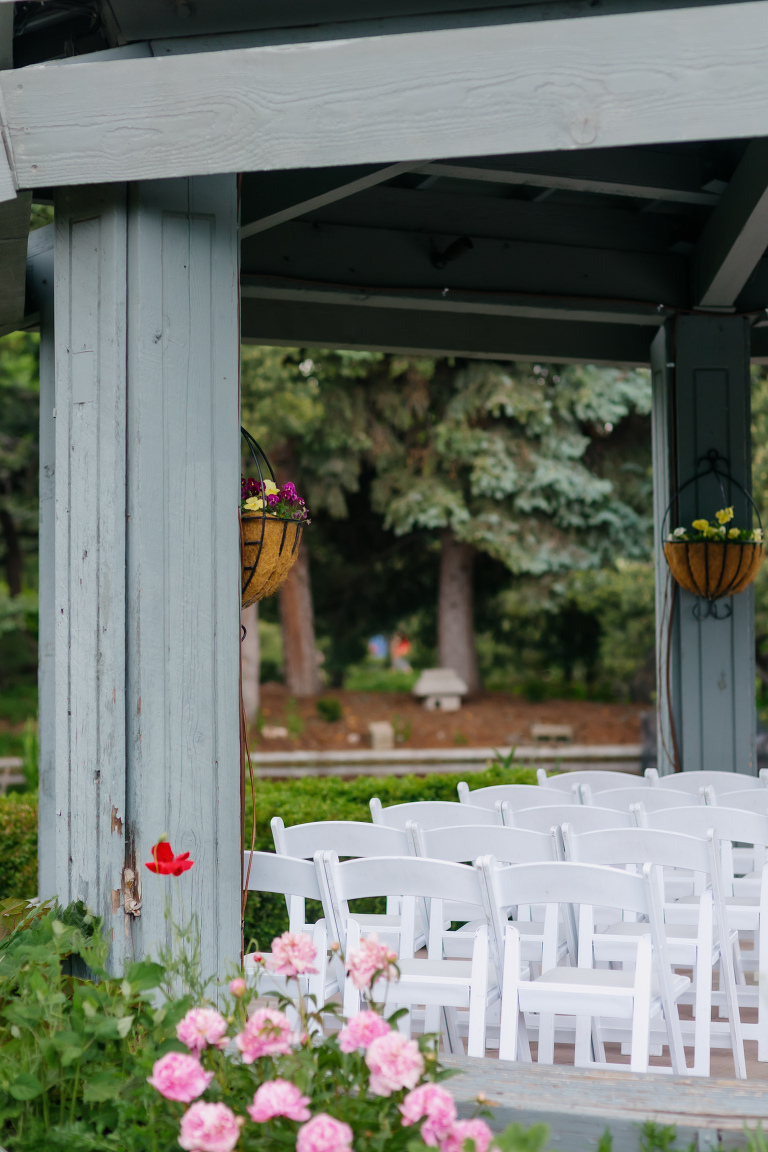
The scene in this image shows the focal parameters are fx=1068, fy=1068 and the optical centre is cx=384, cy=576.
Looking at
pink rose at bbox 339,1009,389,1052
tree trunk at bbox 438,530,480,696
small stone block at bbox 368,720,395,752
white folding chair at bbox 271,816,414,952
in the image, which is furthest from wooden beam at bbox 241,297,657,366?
tree trunk at bbox 438,530,480,696

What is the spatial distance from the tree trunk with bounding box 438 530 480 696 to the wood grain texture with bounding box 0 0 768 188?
12.5 metres

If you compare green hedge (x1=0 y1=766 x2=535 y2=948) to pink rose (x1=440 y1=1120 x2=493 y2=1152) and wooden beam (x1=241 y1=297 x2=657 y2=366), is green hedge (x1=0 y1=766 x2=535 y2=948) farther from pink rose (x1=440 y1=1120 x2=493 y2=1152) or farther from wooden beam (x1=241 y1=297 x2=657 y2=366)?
pink rose (x1=440 y1=1120 x2=493 y2=1152)

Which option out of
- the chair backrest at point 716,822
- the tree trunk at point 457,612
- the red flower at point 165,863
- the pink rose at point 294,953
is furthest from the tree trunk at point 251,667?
the pink rose at point 294,953

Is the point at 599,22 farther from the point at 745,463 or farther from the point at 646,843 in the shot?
the point at 745,463

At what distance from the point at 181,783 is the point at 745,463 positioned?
380 centimetres

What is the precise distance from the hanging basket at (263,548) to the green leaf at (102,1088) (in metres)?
1.12

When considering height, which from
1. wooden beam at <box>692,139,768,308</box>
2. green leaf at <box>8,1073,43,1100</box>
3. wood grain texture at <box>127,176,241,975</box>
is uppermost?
wooden beam at <box>692,139,768,308</box>

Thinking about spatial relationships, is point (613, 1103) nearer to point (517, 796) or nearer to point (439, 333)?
point (517, 796)

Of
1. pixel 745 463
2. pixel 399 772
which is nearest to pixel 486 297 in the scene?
pixel 745 463

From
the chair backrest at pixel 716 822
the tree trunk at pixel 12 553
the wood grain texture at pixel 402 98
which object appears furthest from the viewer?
the tree trunk at pixel 12 553

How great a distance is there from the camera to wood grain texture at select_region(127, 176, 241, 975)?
2.33m

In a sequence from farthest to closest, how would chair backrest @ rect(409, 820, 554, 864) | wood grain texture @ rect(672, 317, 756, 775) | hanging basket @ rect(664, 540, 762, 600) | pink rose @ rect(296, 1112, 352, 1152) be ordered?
1. wood grain texture @ rect(672, 317, 756, 775)
2. hanging basket @ rect(664, 540, 762, 600)
3. chair backrest @ rect(409, 820, 554, 864)
4. pink rose @ rect(296, 1112, 352, 1152)

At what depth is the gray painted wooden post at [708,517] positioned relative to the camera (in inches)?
204

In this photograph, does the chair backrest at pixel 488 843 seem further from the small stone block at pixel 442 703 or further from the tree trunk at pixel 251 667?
the small stone block at pixel 442 703
